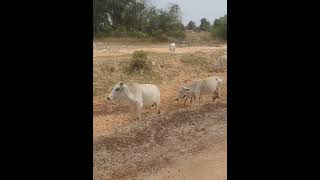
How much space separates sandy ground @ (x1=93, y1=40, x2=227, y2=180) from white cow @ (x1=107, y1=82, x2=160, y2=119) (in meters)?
0.26

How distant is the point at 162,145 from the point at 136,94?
7.50ft

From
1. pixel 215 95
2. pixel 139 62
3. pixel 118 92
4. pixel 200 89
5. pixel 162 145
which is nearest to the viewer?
pixel 162 145

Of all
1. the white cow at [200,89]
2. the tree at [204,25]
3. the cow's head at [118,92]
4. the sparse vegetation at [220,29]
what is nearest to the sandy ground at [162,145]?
the cow's head at [118,92]

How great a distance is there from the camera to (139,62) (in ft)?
39.2

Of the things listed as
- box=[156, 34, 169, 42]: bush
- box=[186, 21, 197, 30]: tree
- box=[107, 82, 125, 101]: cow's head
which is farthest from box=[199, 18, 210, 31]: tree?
box=[107, 82, 125, 101]: cow's head

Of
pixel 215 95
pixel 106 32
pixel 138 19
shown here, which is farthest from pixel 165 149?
pixel 138 19

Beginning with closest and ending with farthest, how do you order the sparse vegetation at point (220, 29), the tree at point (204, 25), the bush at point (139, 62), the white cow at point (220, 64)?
1. the bush at point (139, 62)
2. the white cow at point (220, 64)
3. the sparse vegetation at point (220, 29)
4. the tree at point (204, 25)

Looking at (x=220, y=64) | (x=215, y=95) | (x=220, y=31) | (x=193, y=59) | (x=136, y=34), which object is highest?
(x=220, y=31)

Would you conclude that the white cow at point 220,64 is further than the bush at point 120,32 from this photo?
No

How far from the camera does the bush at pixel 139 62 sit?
38.8ft

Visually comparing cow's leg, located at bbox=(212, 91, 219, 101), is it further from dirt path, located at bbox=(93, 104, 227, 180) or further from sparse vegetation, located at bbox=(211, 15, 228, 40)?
sparse vegetation, located at bbox=(211, 15, 228, 40)

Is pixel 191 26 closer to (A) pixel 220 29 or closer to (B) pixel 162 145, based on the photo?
(A) pixel 220 29

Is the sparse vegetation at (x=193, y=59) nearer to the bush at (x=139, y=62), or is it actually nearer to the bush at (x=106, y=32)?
the bush at (x=139, y=62)
